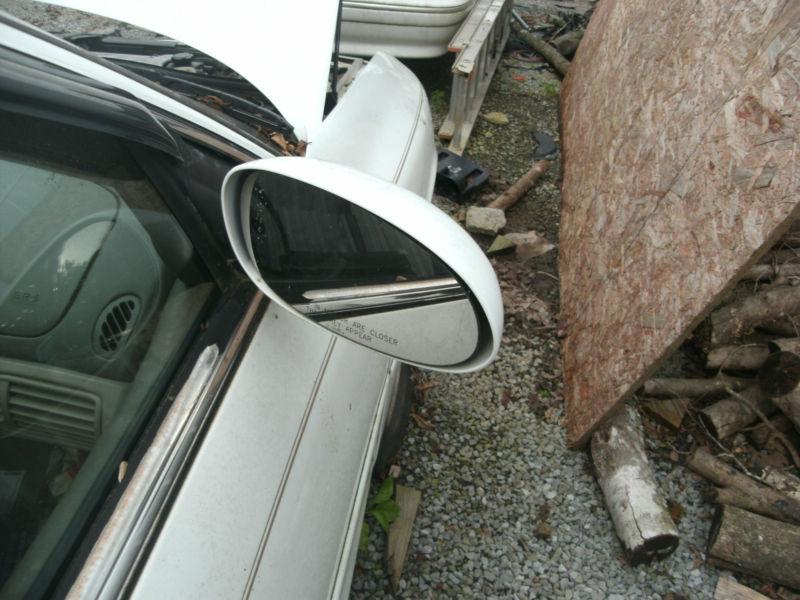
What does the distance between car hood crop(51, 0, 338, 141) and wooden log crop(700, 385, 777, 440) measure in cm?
233

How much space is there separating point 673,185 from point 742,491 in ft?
4.61

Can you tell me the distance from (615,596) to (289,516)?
1655 millimetres

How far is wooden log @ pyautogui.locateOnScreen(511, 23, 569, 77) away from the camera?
237 inches

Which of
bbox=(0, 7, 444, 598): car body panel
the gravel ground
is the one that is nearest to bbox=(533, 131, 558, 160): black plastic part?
the gravel ground

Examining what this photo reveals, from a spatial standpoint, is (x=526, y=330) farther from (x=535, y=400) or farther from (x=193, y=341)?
(x=193, y=341)

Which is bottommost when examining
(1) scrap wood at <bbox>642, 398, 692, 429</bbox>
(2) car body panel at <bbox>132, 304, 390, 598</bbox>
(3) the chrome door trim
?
(1) scrap wood at <bbox>642, 398, 692, 429</bbox>

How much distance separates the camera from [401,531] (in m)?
2.37

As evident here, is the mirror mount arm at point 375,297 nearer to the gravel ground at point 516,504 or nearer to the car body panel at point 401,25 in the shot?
the gravel ground at point 516,504

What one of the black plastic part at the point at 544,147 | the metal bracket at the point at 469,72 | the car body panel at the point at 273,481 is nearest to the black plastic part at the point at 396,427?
the car body panel at the point at 273,481

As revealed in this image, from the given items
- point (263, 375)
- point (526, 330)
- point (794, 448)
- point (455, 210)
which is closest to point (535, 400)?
point (526, 330)

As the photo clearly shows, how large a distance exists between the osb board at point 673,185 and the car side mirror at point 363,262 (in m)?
1.23

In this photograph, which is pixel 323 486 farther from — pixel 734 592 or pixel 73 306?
pixel 734 592

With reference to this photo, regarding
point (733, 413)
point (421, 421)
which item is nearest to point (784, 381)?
point (733, 413)

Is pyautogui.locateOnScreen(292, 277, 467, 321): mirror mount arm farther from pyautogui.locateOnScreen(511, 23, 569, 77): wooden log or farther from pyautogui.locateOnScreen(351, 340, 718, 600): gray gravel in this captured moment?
pyautogui.locateOnScreen(511, 23, 569, 77): wooden log
